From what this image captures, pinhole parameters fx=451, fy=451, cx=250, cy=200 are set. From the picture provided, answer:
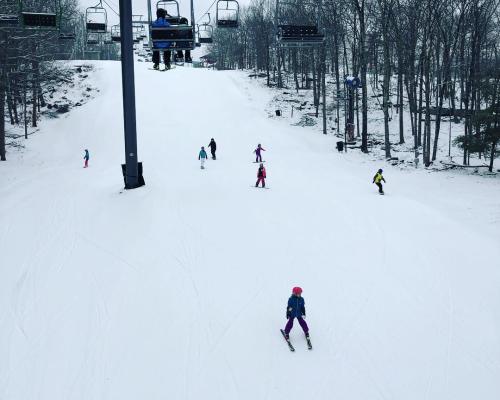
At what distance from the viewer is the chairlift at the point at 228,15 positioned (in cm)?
1566

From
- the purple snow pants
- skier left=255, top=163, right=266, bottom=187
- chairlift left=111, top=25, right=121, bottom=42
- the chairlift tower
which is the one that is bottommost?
the purple snow pants

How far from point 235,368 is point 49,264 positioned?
676cm

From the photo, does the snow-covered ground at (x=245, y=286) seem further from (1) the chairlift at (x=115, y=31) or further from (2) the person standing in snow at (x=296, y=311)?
(1) the chairlift at (x=115, y=31)

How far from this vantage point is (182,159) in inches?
1101

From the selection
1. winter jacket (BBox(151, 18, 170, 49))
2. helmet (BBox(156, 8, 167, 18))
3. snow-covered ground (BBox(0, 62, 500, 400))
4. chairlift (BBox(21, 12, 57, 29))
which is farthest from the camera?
helmet (BBox(156, 8, 167, 18))

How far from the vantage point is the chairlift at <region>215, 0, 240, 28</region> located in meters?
15.7

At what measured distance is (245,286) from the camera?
1076 centimetres

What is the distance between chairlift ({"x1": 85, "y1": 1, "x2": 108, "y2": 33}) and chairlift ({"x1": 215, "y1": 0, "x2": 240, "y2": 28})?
547cm

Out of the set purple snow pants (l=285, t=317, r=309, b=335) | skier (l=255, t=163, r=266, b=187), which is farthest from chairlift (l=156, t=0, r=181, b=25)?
purple snow pants (l=285, t=317, r=309, b=335)

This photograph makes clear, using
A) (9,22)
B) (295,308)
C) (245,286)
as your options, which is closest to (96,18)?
(9,22)

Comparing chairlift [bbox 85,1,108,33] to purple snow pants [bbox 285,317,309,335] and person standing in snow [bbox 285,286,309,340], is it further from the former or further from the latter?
purple snow pants [bbox 285,317,309,335]

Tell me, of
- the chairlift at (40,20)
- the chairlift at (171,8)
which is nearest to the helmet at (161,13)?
the chairlift at (171,8)

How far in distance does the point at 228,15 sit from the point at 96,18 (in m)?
6.46

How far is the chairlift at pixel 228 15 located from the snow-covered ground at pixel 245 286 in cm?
662
